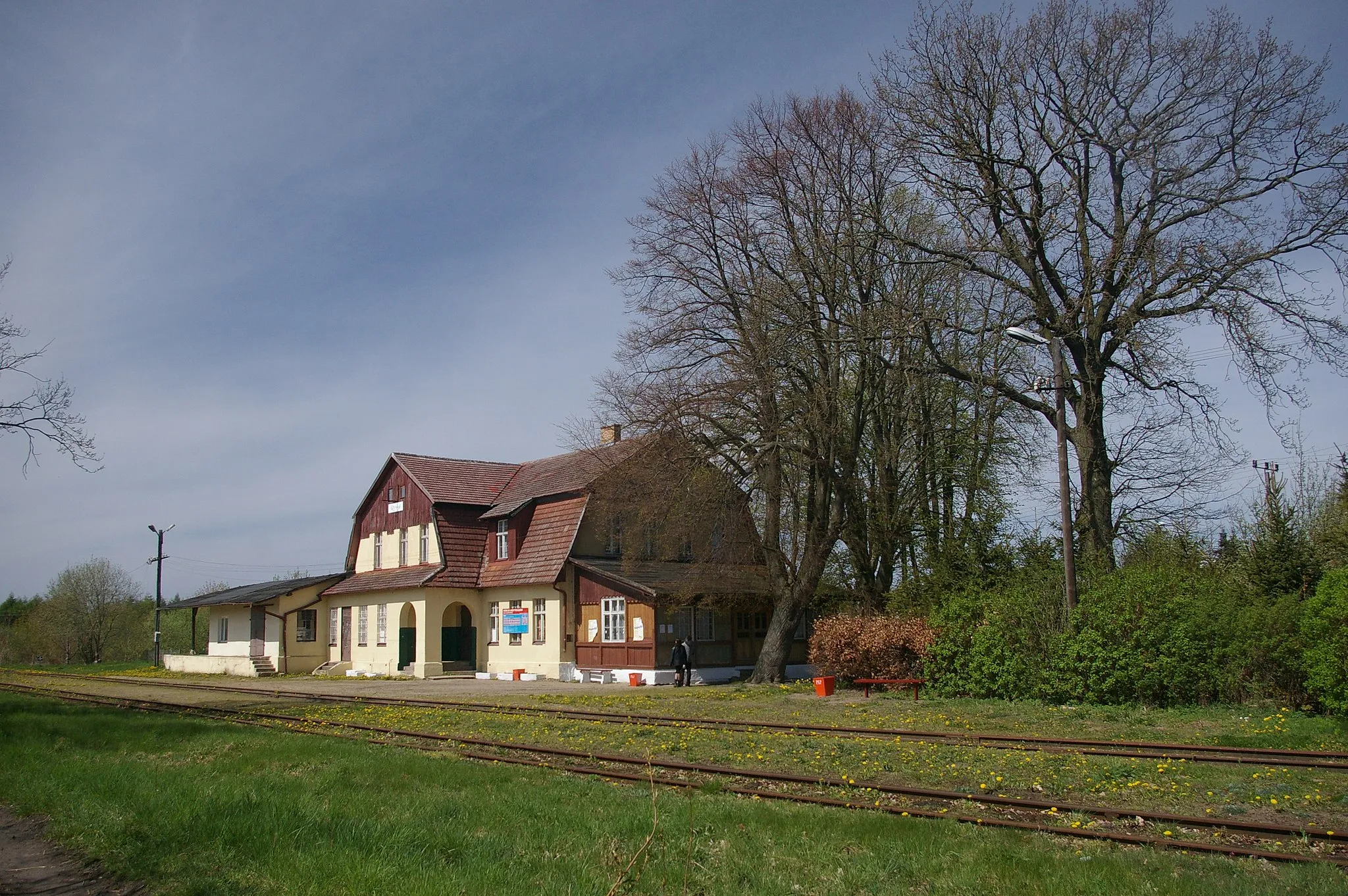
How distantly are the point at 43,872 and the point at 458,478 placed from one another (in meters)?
34.1

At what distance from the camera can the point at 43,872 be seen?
8148 mm

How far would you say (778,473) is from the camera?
28172mm

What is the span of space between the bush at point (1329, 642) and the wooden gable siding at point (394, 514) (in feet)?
99.2

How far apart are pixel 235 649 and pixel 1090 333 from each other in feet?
127

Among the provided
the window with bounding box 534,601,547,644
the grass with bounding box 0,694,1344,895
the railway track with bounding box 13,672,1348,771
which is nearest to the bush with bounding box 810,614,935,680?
the railway track with bounding box 13,672,1348,771

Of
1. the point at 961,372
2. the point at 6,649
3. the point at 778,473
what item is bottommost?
the point at 6,649

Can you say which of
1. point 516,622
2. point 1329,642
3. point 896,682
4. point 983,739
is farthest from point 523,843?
point 516,622

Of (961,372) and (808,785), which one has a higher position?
(961,372)

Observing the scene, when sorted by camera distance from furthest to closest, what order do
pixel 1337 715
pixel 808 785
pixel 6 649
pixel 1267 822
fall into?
1. pixel 6 649
2. pixel 1337 715
3. pixel 808 785
4. pixel 1267 822

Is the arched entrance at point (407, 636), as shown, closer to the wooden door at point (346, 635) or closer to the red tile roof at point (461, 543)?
the red tile roof at point (461, 543)

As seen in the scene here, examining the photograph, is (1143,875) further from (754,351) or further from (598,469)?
(598,469)

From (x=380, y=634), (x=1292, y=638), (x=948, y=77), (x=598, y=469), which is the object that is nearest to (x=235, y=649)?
(x=380, y=634)

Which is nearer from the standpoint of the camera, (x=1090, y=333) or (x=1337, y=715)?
(x=1337, y=715)

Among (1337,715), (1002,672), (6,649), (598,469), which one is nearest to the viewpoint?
(1337,715)
